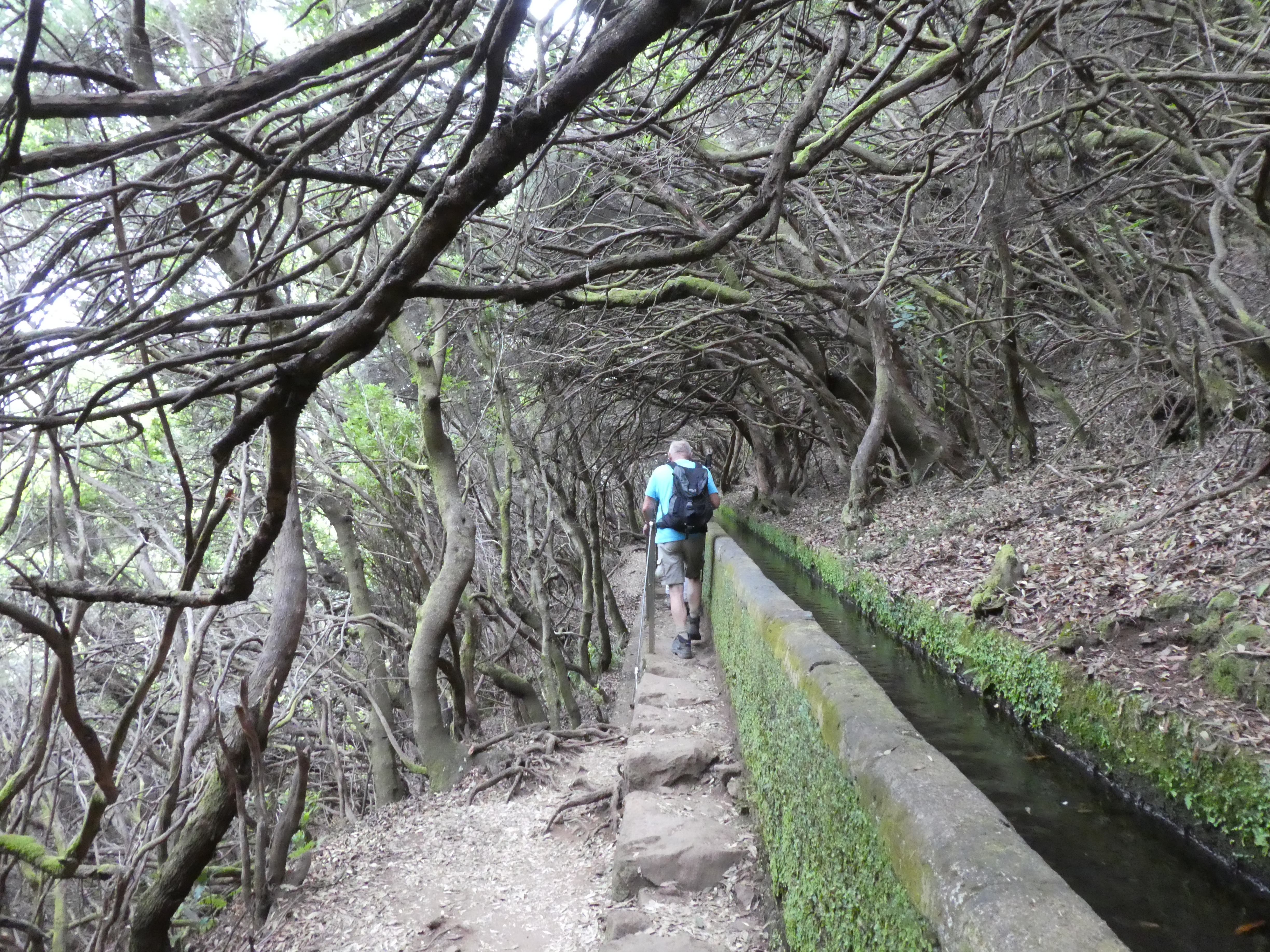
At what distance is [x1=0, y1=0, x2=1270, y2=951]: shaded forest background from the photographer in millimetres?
2125

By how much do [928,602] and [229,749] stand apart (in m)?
6.88

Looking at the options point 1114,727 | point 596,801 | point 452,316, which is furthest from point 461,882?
point 452,316

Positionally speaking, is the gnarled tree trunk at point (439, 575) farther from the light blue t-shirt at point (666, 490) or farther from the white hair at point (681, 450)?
the white hair at point (681, 450)

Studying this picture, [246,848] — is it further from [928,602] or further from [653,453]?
[653,453]

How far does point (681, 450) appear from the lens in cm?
840

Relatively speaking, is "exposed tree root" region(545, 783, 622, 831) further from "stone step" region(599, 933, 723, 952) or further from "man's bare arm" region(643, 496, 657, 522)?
"man's bare arm" region(643, 496, 657, 522)

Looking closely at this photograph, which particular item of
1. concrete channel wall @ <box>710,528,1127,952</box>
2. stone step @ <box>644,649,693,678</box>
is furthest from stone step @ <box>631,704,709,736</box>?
concrete channel wall @ <box>710,528,1127,952</box>

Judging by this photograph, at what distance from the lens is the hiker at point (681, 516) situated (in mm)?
8438

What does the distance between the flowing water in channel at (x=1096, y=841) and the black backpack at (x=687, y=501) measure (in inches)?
103

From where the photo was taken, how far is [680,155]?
6289mm

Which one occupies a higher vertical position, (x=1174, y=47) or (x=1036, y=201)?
(x=1174, y=47)

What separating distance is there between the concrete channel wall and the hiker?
4.51 metres

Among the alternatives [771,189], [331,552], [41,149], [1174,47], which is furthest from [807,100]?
[331,552]

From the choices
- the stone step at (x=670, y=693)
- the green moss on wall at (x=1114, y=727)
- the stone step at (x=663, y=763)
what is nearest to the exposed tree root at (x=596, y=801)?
the stone step at (x=663, y=763)
